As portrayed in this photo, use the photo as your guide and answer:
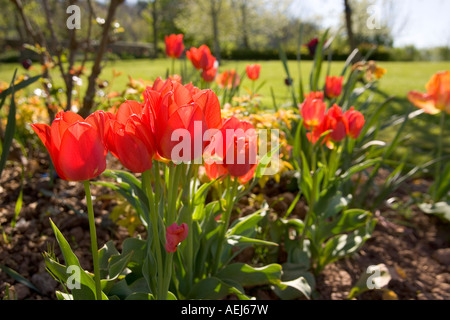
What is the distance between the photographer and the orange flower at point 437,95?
5.63 feet

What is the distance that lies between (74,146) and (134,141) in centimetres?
10

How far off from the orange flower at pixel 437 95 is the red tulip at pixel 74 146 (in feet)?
5.05

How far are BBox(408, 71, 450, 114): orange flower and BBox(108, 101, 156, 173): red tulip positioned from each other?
146 cm

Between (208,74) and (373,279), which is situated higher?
(208,74)

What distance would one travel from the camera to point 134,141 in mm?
712

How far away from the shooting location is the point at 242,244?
125 cm

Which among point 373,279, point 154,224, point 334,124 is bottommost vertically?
point 373,279

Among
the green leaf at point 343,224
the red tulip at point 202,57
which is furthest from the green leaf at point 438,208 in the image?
the red tulip at point 202,57

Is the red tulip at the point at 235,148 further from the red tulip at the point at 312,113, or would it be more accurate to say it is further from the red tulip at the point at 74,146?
the red tulip at the point at 312,113

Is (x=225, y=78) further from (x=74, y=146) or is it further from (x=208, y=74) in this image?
(x=74, y=146)

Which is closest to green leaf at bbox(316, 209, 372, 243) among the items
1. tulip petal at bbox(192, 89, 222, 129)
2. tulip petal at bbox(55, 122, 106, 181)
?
tulip petal at bbox(192, 89, 222, 129)

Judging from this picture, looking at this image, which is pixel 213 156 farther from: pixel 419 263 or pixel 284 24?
pixel 284 24

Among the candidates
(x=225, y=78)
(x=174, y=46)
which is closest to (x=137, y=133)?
(x=174, y=46)
